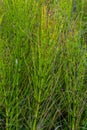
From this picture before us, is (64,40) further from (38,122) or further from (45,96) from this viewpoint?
(38,122)

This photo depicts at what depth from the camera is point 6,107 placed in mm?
2570

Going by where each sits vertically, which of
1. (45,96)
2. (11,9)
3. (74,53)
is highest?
(11,9)

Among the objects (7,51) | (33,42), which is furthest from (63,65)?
(7,51)

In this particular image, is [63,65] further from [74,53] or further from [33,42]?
[33,42]

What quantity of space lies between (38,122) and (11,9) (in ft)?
3.31

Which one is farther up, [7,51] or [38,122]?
[7,51]

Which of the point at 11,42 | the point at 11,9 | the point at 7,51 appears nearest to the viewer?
the point at 7,51

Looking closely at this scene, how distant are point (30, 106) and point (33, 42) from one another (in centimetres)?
53

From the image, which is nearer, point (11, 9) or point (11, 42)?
point (11, 42)

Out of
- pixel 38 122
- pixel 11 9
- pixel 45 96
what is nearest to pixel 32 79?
pixel 45 96

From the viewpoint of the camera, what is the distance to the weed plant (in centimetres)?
248

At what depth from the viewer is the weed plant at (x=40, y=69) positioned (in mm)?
2482

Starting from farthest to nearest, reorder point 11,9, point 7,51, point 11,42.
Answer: point 11,9
point 11,42
point 7,51

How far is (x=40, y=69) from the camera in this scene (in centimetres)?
241
